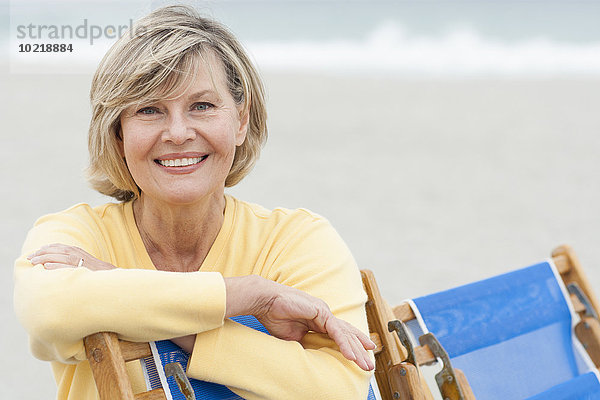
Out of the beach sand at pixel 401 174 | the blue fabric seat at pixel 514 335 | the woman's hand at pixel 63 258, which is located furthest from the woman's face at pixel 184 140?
the beach sand at pixel 401 174

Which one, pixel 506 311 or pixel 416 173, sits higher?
pixel 416 173

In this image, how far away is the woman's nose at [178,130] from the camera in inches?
68.0

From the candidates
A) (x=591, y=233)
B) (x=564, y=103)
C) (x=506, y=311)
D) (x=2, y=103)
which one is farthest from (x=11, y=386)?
(x=564, y=103)

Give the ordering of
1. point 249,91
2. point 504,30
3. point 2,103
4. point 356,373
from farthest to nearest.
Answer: point 504,30 → point 2,103 → point 249,91 → point 356,373

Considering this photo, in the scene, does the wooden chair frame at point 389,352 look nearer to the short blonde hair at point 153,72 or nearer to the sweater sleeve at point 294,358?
the sweater sleeve at point 294,358

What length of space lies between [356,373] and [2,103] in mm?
9845

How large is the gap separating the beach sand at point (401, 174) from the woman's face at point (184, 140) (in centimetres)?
298

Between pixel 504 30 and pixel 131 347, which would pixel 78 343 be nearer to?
pixel 131 347

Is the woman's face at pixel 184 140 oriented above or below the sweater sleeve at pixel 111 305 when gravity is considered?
above

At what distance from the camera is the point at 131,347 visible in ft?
5.26

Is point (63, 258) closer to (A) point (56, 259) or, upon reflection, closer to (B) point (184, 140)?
(A) point (56, 259)

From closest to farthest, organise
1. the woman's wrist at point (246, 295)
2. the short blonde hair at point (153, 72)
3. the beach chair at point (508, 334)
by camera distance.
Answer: the woman's wrist at point (246, 295), the short blonde hair at point (153, 72), the beach chair at point (508, 334)

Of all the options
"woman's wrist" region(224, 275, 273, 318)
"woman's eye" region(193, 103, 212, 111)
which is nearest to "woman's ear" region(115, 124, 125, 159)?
"woman's eye" region(193, 103, 212, 111)

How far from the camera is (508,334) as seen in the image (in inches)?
101
